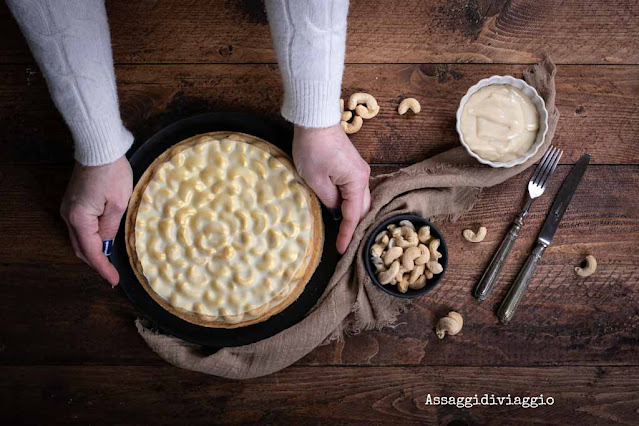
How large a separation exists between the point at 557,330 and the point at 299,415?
0.77m

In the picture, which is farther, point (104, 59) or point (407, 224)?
point (407, 224)

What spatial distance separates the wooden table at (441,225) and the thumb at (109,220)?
0.21m

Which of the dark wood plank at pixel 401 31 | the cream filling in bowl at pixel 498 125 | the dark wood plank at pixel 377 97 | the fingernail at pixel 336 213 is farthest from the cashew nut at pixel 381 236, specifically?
the dark wood plank at pixel 401 31

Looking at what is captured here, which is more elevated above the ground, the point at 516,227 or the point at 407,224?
the point at 516,227

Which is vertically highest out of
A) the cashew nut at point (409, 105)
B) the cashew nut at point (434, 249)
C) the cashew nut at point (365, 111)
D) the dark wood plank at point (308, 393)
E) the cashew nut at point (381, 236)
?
the cashew nut at point (409, 105)

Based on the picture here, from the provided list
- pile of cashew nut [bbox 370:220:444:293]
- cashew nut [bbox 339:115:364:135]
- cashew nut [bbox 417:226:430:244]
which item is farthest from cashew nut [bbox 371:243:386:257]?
cashew nut [bbox 339:115:364:135]

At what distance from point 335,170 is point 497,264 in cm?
54

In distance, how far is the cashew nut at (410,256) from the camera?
130 cm

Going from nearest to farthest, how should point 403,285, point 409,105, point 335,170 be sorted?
point 335,170 → point 403,285 → point 409,105

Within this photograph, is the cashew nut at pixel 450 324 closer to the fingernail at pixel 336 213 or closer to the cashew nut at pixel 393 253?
the cashew nut at pixel 393 253

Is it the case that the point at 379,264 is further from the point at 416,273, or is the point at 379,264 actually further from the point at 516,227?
the point at 516,227

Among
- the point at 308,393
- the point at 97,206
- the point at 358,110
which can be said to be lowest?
the point at 308,393

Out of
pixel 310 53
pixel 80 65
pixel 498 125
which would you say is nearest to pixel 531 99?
pixel 498 125

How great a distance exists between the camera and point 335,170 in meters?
1.23
